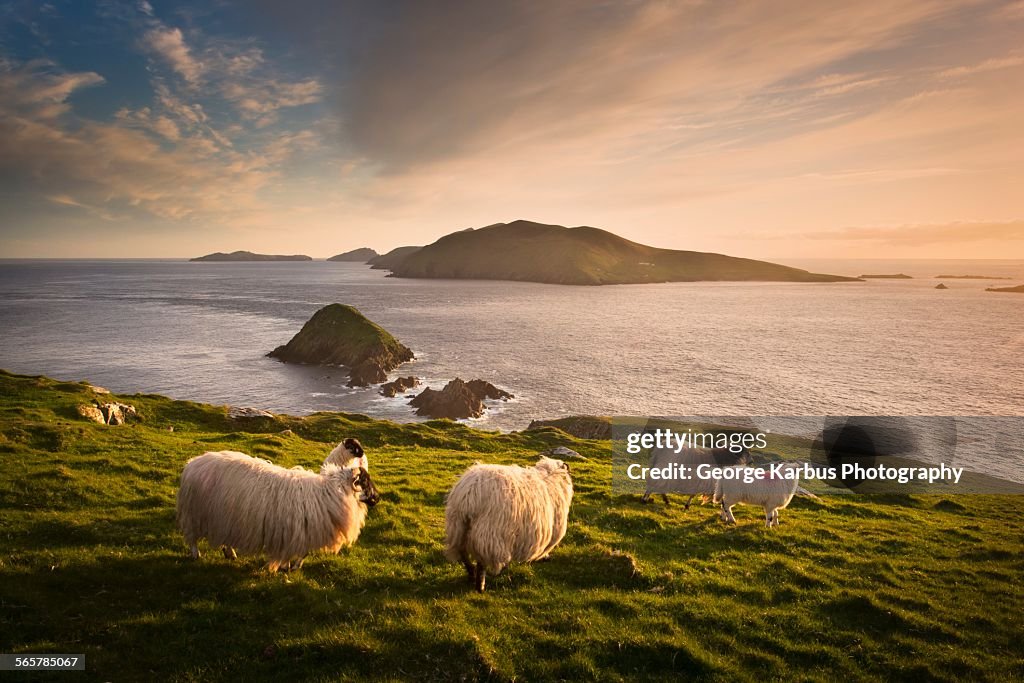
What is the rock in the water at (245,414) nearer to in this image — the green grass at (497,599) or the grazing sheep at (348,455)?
the green grass at (497,599)

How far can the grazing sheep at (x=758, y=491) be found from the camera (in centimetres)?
1528

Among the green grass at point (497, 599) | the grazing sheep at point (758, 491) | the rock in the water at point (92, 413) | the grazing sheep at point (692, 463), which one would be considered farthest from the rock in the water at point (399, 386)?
the grazing sheep at point (758, 491)

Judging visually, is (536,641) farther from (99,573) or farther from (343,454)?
(99,573)

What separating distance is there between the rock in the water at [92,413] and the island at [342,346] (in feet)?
170

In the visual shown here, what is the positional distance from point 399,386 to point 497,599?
62010 mm

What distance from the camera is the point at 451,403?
59.1m

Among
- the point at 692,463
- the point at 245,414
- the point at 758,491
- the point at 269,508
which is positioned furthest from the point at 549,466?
the point at 245,414

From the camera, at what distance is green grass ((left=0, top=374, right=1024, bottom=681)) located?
24.9 feet

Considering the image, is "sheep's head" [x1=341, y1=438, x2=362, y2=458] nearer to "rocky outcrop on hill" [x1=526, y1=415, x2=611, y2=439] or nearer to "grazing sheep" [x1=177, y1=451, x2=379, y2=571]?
"grazing sheep" [x1=177, y1=451, x2=379, y2=571]

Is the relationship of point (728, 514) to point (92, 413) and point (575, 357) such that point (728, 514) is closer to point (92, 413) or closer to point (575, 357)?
point (92, 413)

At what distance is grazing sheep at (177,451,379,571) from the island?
69221 millimetres

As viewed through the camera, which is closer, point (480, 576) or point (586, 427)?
point (480, 576)

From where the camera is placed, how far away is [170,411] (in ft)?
106

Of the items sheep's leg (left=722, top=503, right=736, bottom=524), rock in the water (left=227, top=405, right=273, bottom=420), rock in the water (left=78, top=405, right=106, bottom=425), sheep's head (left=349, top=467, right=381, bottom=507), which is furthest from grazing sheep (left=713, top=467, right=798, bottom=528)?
rock in the water (left=78, top=405, right=106, bottom=425)
